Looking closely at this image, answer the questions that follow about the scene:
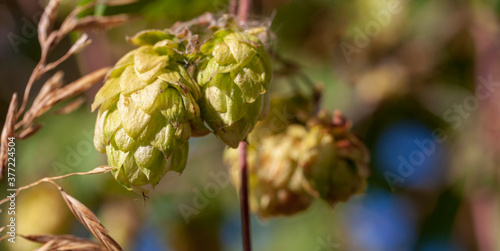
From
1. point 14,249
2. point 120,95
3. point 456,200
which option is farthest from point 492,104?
point 14,249

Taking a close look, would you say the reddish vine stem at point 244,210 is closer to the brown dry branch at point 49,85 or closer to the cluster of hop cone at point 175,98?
the cluster of hop cone at point 175,98

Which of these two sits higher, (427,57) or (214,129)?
(214,129)

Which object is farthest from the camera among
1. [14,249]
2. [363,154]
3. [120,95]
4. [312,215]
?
[312,215]

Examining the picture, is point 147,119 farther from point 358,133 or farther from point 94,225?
point 358,133

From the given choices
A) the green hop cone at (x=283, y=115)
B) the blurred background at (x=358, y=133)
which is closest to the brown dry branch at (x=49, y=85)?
the green hop cone at (x=283, y=115)

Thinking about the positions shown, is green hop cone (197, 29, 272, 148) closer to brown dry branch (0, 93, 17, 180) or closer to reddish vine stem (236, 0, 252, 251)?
reddish vine stem (236, 0, 252, 251)

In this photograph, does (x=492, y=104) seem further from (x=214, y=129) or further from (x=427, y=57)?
(x=214, y=129)

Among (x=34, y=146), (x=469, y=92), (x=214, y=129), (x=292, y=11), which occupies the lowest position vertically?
(x=34, y=146)

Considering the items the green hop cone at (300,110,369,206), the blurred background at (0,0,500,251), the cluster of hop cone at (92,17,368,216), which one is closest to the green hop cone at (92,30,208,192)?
the cluster of hop cone at (92,17,368,216)
